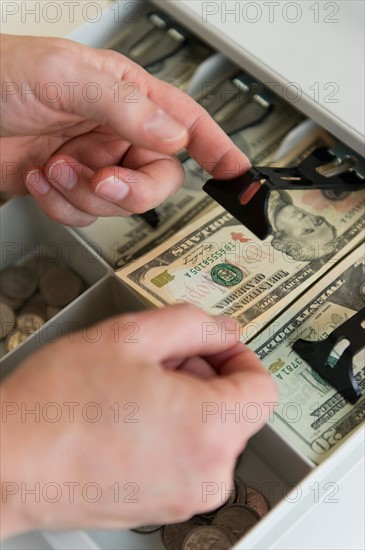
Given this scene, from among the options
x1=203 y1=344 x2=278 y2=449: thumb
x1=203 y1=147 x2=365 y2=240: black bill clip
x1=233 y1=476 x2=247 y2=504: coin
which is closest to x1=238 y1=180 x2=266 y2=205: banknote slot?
x1=203 y1=147 x2=365 y2=240: black bill clip

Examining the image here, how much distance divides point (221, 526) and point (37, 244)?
51cm

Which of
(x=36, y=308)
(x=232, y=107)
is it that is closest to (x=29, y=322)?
(x=36, y=308)

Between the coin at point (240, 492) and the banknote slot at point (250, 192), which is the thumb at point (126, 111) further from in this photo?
the coin at point (240, 492)

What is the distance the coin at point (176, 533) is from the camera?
0.85 m

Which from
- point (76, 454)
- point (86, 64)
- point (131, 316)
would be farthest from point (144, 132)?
point (76, 454)

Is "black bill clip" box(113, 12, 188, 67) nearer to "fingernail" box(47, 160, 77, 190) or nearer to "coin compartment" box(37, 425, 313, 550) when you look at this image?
"fingernail" box(47, 160, 77, 190)

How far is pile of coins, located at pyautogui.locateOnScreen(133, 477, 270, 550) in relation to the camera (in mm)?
826

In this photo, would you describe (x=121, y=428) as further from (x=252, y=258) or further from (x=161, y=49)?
(x=161, y=49)

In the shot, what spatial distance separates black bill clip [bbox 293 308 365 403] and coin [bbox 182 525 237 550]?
8.5 inches

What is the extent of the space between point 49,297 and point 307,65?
1.61 ft

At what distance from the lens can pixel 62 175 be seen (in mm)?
912

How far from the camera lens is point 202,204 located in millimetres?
1040

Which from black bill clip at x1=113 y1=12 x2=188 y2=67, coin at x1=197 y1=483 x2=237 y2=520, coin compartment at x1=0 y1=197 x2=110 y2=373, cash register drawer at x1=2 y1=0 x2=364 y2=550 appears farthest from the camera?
black bill clip at x1=113 y1=12 x2=188 y2=67

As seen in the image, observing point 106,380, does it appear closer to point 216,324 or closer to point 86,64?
point 216,324
